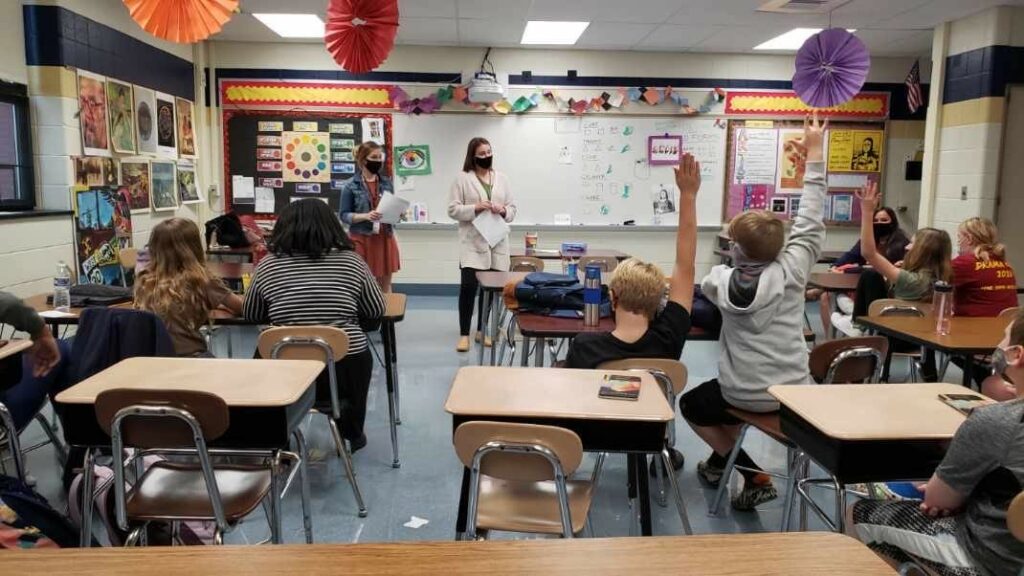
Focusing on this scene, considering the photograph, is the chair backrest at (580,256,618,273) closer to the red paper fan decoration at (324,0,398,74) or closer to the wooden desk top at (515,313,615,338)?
the wooden desk top at (515,313,615,338)

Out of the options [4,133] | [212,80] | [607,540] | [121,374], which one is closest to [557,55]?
[212,80]

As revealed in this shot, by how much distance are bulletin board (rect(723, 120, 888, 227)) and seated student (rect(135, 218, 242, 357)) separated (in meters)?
6.07

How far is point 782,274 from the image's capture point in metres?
2.59

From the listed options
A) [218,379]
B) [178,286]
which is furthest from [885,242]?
[218,379]

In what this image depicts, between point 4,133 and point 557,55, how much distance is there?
4882 millimetres

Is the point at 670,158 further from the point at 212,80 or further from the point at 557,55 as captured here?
the point at 212,80

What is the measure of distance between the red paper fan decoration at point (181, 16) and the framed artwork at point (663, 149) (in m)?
5.45

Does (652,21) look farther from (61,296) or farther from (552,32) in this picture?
(61,296)

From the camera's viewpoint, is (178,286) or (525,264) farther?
(525,264)

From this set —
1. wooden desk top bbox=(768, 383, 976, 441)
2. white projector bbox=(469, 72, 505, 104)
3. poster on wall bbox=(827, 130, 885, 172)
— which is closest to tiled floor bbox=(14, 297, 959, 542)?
wooden desk top bbox=(768, 383, 976, 441)

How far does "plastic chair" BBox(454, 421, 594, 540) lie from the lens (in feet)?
5.47

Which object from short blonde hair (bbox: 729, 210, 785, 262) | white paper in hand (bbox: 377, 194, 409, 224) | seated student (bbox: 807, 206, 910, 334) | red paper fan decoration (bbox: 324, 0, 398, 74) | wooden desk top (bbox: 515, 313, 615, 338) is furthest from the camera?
seated student (bbox: 807, 206, 910, 334)

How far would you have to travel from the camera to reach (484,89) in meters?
6.68

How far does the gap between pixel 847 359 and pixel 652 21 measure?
175 inches
